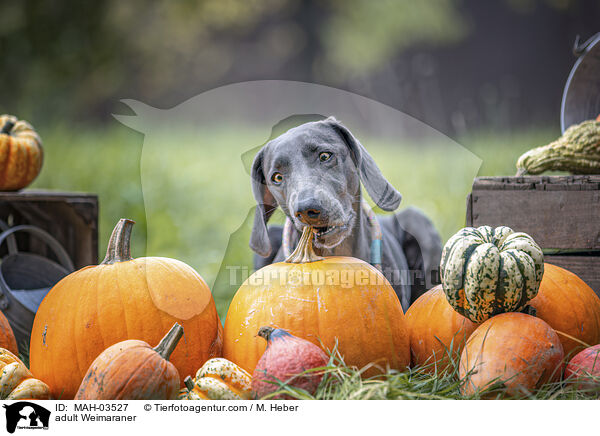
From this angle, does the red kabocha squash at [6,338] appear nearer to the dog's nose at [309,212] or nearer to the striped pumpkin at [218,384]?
the striped pumpkin at [218,384]

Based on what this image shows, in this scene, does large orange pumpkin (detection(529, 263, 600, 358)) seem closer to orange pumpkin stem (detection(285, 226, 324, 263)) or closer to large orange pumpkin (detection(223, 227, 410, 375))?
large orange pumpkin (detection(223, 227, 410, 375))

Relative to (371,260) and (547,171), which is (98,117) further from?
(547,171)

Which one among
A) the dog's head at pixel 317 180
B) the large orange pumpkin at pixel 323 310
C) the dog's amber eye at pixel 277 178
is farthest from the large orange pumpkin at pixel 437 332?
the dog's amber eye at pixel 277 178

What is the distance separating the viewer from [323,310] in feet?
4.35

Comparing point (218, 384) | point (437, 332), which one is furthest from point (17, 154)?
point (437, 332)

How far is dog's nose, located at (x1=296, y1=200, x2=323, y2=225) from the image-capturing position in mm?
1296

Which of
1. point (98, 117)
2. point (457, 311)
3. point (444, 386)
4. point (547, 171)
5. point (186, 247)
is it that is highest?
point (98, 117)

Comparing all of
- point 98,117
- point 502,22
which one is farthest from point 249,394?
point 502,22

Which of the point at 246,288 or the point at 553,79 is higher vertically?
the point at 553,79

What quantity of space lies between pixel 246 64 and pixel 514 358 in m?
1.05

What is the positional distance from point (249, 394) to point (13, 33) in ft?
4.40
